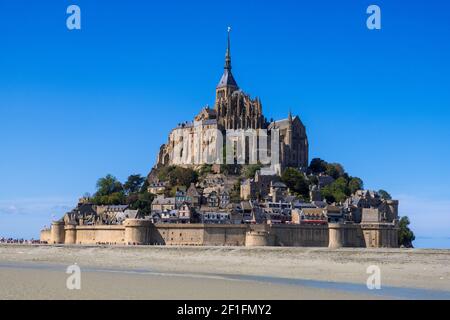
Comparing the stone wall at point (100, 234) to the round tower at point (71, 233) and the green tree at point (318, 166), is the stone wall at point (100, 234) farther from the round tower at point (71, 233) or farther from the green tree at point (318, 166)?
the green tree at point (318, 166)

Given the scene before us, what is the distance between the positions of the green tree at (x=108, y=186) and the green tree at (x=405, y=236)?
146 ft

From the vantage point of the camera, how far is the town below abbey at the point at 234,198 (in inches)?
3108

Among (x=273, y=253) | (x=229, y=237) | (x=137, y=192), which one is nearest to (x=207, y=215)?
(x=229, y=237)

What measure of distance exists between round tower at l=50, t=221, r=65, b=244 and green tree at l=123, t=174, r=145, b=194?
87.8ft

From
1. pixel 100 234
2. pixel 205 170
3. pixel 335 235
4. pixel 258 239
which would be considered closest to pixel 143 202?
pixel 205 170

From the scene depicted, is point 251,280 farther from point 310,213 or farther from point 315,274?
point 310,213

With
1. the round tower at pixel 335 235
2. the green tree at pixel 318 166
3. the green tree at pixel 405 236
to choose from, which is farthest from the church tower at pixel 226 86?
the round tower at pixel 335 235

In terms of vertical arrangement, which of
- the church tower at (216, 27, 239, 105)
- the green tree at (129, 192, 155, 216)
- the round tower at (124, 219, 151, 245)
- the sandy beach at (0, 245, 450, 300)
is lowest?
the sandy beach at (0, 245, 450, 300)

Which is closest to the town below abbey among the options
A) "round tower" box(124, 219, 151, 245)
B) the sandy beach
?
"round tower" box(124, 219, 151, 245)

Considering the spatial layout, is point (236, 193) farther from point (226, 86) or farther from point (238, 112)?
point (226, 86)

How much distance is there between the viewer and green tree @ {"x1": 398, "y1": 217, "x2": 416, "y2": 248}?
88006 millimetres

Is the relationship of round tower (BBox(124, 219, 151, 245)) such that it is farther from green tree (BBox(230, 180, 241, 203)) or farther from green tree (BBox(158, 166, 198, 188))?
green tree (BBox(158, 166, 198, 188))

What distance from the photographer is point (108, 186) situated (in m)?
112

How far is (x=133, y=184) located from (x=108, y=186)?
521 centimetres
